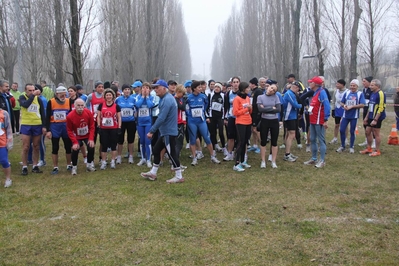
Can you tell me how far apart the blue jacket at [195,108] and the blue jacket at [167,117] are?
1.44m

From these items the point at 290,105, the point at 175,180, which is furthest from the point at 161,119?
the point at 290,105

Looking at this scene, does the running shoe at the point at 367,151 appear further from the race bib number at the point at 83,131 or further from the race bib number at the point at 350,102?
the race bib number at the point at 83,131

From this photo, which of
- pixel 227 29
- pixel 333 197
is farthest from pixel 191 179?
pixel 227 29

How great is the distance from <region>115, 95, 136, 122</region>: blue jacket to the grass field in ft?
4.53

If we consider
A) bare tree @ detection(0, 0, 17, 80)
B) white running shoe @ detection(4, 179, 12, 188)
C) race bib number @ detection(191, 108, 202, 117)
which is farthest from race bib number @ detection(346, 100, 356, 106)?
bare tree @ detection(0, 0, 17, 80)

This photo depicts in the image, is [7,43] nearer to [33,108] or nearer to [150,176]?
[33,108]

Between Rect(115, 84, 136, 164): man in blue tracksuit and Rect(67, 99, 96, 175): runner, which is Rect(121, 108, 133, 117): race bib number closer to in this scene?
Rect(115, 84, 136, 164): man in blue tracksuit

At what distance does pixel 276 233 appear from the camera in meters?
4.39

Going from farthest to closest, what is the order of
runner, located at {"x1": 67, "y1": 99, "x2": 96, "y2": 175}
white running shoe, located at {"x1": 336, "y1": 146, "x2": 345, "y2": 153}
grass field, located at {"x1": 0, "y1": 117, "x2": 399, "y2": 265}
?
1. white running shoe, located at {"x1": 336, "y1": 146, "x2": 345, "y2": 153}
2. runner, located at {"x1": 67, "y1": 99, "x2": 96, "y2": 175}
3. grass field, located at {"x1": 0, "y1": 117, "x2": 399, "y2": 265}

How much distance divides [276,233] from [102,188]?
348 cm

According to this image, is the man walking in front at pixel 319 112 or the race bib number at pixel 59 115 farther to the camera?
the man walking in front at pixel 319 112

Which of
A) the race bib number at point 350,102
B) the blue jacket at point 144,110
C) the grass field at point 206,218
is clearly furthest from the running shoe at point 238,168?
the race bib number at point 350,102

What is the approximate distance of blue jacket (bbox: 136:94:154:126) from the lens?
7.97 m

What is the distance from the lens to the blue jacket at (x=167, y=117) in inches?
251
